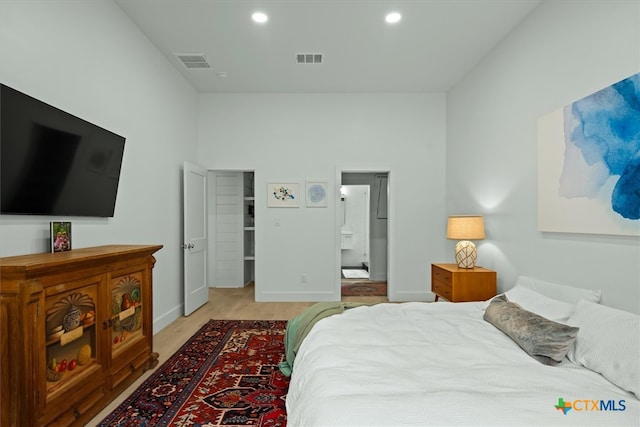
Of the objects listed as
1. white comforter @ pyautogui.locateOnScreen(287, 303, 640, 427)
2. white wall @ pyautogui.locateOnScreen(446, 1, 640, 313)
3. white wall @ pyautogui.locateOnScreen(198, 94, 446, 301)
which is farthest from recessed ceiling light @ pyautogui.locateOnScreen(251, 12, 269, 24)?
white comforter @ pyautogui.locateOnScreen(287, 303, 640, 427)

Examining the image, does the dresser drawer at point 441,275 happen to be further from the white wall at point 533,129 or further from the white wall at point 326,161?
the white wall at point 326,161

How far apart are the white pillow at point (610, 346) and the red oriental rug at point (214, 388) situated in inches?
68.2

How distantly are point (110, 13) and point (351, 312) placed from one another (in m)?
3.30

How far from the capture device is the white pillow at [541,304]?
84.9 inches

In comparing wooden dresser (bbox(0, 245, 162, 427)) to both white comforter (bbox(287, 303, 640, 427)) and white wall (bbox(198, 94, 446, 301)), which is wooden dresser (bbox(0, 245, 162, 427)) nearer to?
white comforter (bbox(287, 303, 640, 427))

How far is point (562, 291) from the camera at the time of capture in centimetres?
245

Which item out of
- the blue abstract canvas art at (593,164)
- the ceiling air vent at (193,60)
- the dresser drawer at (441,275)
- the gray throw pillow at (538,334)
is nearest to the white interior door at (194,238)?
the ceiling air vent at (193,60)

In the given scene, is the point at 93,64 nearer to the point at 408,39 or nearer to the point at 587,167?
the point at 408,39

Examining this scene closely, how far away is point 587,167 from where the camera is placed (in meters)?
2.33

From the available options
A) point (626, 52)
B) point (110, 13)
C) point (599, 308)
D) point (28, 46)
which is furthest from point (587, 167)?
point (110, 13)

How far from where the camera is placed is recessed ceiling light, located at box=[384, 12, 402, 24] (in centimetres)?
311

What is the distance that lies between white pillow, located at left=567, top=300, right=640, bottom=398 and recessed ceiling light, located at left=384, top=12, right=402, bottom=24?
2.83m

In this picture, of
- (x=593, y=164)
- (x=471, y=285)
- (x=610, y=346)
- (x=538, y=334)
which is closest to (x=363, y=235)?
(x=471, y=285)

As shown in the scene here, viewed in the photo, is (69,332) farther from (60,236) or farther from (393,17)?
(393,17)
